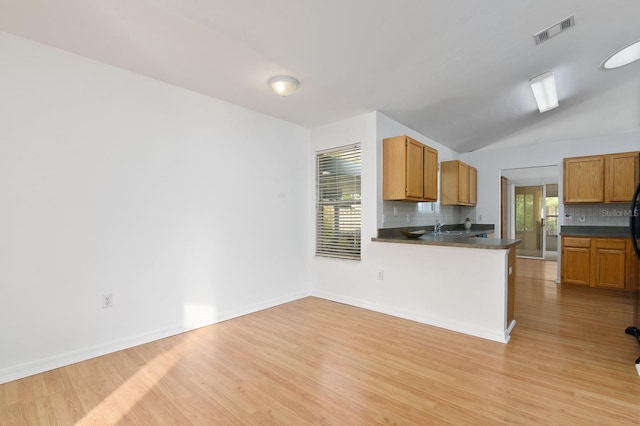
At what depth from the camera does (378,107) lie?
3.80 m

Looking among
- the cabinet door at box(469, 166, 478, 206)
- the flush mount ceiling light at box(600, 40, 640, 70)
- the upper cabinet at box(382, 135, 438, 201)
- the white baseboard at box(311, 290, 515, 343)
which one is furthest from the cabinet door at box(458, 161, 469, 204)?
the white baseboard at box(311, 290, 515, 343)

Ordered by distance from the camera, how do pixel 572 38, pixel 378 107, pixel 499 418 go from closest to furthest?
pixel 499 418 < pixel 572 38 < pixel 378 107

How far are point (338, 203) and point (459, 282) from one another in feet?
6.19

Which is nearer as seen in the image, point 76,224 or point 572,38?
A: point 76,224

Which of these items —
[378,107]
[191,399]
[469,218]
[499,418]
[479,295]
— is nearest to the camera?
[499,418]

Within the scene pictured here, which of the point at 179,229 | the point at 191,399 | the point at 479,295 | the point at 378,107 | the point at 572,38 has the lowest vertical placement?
the point at 191,399

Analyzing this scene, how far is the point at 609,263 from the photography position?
15.9 feet

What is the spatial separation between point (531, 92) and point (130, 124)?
465 cm

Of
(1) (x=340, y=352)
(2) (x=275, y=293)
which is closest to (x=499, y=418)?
(1) (x=340, y=352)

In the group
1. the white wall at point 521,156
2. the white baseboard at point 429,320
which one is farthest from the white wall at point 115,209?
the white wall at point 521,156

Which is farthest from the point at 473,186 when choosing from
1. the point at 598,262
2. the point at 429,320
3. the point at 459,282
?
the point at 429,320

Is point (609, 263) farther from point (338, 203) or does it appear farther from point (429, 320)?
point (338, 203)

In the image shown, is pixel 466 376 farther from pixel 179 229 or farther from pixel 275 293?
pixel 179 229

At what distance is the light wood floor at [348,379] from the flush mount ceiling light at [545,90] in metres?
2.74
